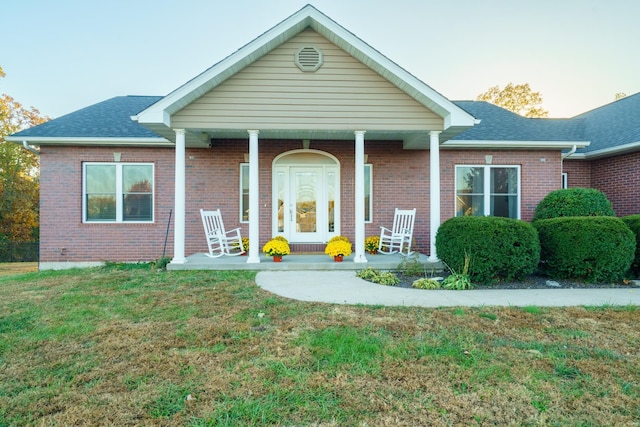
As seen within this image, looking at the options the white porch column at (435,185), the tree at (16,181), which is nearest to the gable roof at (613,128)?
the white porch column at (435,185)

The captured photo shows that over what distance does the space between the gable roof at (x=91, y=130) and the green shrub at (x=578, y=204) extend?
9.54 meters

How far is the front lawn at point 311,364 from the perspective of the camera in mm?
2035

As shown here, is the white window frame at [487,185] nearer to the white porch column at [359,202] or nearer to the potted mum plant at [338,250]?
the white porch column at [359,202]

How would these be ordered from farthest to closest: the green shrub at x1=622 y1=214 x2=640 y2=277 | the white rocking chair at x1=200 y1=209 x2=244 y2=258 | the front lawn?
1. the white rocking chair at x1=200 y1=209 x2=244 y2=258
2. the green shrub at x1=622 y1=214 x2=640 y2=277
3. the front lawn

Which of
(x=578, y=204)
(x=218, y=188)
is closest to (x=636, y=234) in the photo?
(x=578, y=204)

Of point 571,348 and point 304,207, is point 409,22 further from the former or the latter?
point 571,348

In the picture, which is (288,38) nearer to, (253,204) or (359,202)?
(253,204)

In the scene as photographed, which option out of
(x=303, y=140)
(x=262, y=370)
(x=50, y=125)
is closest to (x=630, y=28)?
(x=303, y=140)

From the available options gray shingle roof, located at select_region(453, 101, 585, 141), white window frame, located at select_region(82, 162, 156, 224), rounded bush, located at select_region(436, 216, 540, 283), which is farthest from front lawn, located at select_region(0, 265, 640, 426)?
gray shingle roof, located at select_region(453, 101, 585, 141)

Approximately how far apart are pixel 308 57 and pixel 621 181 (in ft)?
29.9

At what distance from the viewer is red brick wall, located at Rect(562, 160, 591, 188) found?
9.84 meters

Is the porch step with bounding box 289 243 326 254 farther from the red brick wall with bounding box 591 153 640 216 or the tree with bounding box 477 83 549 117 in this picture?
the tree with bounding box 477 83 549 117

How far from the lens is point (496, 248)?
17.7ft

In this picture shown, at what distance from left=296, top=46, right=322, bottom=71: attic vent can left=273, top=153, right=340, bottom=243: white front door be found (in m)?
2.60
